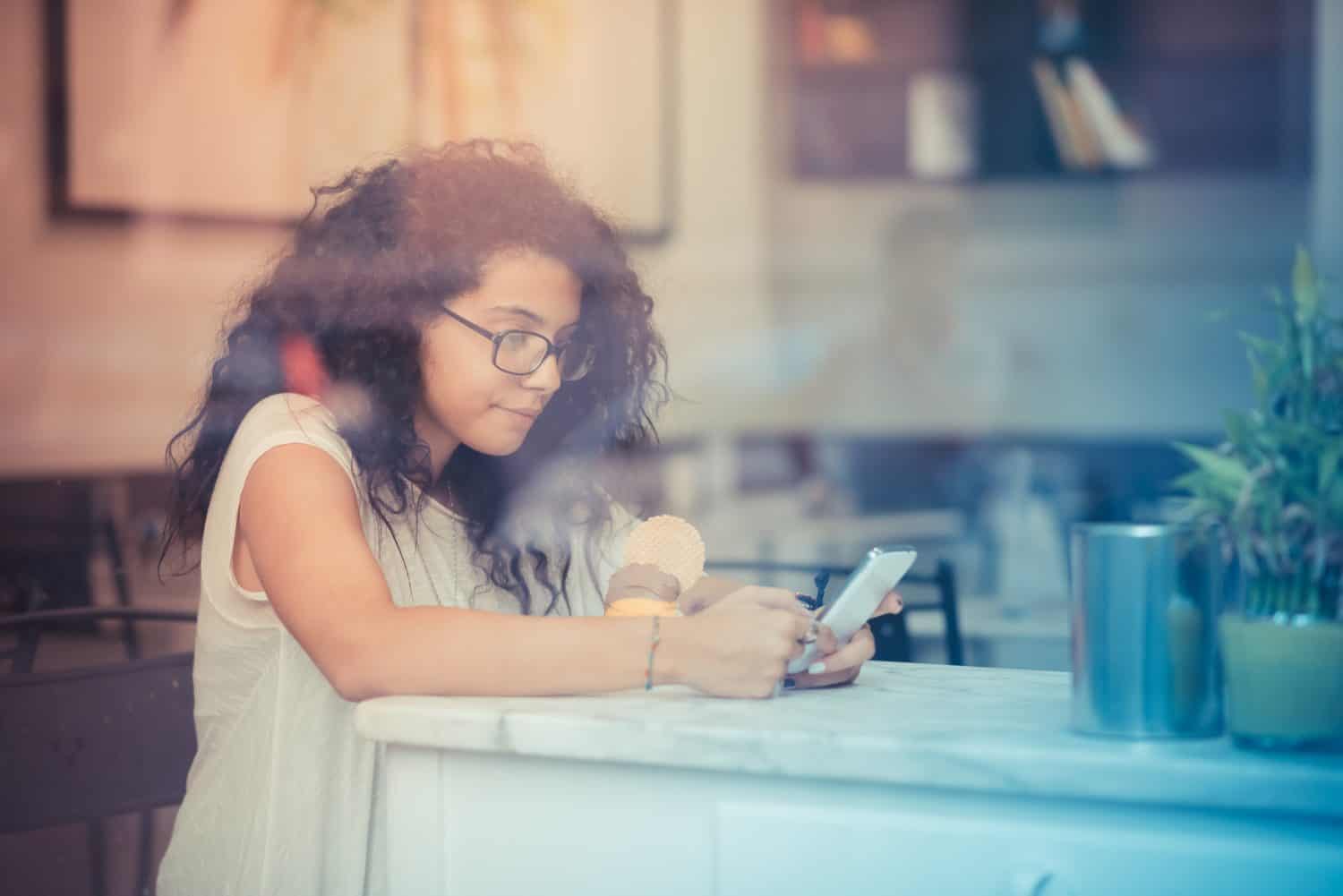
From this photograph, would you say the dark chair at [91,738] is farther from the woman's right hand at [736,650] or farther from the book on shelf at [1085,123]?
the book on shelf at [1085,123]

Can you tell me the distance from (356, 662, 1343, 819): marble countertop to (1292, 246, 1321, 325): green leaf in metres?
0.24

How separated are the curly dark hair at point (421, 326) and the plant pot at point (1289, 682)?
0.77 meters

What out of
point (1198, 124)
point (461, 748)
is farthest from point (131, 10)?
point (1198, 124)

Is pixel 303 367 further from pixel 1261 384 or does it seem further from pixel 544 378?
pixel 1261 384

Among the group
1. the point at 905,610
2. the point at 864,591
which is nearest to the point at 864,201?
the point at 905,610

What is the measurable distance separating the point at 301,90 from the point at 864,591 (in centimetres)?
281

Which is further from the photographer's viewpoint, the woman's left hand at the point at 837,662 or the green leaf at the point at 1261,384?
the woman's left hand at the point at 837,662

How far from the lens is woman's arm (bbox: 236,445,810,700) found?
1.03 m

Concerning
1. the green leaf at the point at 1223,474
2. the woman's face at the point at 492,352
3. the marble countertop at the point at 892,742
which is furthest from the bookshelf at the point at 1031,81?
the green leaf at the point at 1223,474

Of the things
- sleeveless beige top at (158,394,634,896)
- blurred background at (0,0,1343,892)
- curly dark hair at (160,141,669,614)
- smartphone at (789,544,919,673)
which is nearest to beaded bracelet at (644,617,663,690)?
smartphone at (789,544,919,673)

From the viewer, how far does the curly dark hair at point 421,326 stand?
4.52 ft

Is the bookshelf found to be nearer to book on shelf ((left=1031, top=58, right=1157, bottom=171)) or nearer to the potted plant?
book on shelf ((left=1031, top=58, right=1157, bottom=171))

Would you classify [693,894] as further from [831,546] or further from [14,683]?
[831,546]

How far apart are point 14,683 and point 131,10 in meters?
2.23
